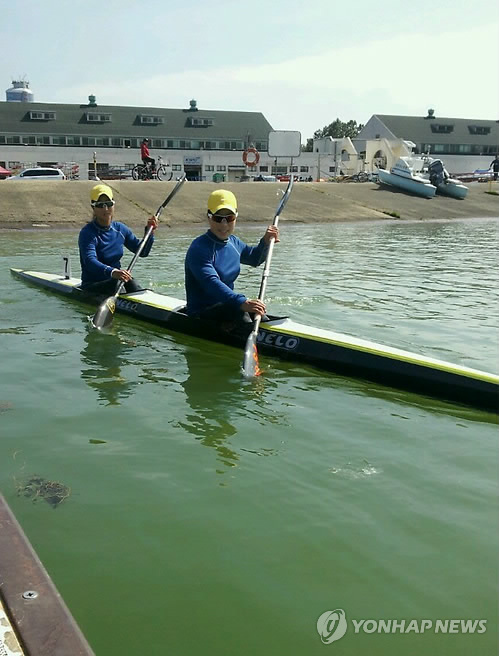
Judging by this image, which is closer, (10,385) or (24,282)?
(10,385)

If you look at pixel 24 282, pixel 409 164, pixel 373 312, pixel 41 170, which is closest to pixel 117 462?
pixel 373 312

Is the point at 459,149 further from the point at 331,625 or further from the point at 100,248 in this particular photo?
the point at 331,625

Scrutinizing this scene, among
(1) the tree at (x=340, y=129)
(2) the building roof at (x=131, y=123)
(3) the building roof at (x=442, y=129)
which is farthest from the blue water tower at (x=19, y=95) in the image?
(1) the tree at (x=340, y=129)

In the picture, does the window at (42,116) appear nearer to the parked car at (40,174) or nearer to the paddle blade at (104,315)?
the parked car at (40,174)

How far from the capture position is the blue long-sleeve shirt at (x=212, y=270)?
6.79 meters

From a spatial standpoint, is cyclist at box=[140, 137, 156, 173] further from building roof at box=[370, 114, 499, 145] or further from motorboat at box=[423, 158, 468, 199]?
building roof at box=[370, 114, 499, 145]

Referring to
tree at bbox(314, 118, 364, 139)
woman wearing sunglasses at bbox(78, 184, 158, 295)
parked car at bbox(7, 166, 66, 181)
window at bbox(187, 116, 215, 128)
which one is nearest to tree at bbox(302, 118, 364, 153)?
tree at bbox(314, 118, 364, 139)

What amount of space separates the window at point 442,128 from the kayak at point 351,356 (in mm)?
70455

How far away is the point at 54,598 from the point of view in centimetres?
273

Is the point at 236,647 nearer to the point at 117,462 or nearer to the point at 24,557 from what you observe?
the point at 24,557

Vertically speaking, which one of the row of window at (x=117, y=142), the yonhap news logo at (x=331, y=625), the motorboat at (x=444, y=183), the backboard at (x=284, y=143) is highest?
the row of window at (x=117, y=142)

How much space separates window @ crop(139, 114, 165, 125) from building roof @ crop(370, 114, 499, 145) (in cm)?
2430

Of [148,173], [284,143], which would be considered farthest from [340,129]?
[148,173]

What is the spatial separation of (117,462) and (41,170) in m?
34.2
